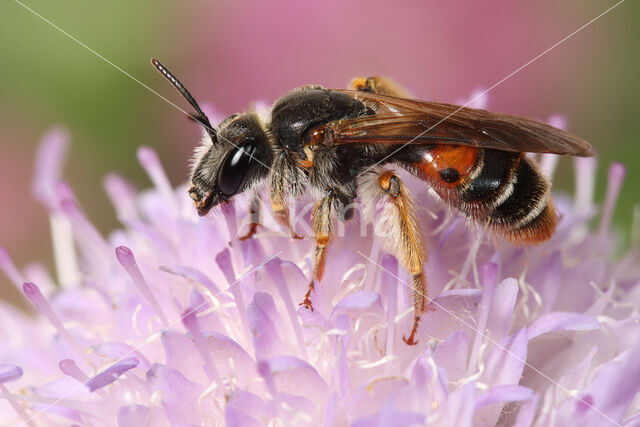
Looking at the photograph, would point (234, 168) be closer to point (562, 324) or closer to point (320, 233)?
point (320, 233)

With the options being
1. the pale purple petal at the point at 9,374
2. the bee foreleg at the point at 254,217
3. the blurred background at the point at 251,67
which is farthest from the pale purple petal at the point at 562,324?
the blurred background at the point at 251,67

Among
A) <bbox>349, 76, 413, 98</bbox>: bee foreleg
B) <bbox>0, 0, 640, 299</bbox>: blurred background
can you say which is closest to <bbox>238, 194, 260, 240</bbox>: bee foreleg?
<bbox>349, 76, 413, 98</bbox>: bee foreleg

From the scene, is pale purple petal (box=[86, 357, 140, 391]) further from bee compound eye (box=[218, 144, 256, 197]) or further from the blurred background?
the blurred background

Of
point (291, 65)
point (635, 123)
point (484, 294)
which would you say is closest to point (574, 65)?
point (635, 123)

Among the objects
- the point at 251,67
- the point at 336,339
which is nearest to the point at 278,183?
the point at 336,339

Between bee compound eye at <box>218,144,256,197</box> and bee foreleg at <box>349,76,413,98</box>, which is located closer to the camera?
bee compound eye at <box>218,144,256,197</box>

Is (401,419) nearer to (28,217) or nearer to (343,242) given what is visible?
(343,242)
